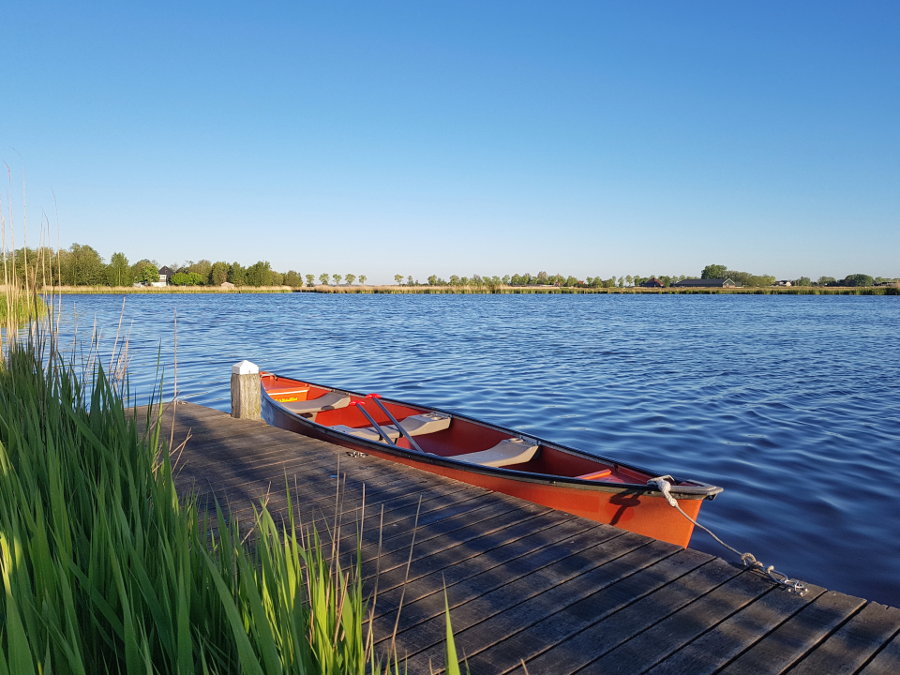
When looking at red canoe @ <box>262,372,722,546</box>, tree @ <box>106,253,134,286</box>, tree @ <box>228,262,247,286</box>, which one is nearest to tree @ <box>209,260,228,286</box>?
tree @ <box>228,262,247,286</box>

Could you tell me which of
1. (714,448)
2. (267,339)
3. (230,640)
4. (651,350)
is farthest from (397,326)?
(230,640)

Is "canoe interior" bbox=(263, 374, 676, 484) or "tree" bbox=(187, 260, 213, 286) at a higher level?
"tree" bbox=(187, 260, 213, 286)

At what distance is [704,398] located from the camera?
11.8 m

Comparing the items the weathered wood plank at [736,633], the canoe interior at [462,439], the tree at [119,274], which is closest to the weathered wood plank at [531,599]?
the weathered wood plank at [736,633]

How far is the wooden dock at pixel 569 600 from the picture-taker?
2404 mm

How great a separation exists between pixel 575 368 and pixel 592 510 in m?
11.5

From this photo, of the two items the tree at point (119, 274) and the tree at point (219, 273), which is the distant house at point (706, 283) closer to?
the tree at point (219, 273)

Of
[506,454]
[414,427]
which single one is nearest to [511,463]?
[506,454]

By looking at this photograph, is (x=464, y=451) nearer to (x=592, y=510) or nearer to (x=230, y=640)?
(x=592, y=510)

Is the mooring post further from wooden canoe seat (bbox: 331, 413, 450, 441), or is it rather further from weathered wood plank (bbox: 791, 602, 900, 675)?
weathered wood plank (bbox: 791, 602, 900, 675)

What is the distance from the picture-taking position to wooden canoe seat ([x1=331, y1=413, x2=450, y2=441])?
6.07 m

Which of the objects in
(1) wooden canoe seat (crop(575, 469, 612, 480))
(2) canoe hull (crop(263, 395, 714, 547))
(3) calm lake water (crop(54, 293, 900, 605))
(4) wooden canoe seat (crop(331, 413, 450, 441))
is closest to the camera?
(2) canoe hull (crop(263, 395, 714, 547))

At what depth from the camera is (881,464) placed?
24.8 ft

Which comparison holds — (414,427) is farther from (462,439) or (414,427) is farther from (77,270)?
(77,270)
